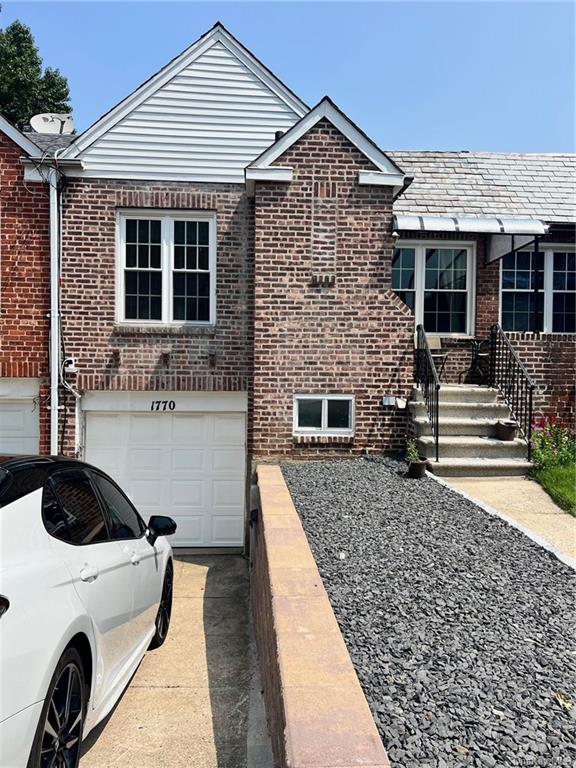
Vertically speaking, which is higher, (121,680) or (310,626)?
(310,626)

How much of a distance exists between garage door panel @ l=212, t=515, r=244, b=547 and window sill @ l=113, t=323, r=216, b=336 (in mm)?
3104

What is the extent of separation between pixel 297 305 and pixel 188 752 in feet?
19.3

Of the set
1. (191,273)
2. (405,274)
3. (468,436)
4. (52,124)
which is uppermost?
(52,124)

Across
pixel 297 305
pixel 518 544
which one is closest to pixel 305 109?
pixel 297 305

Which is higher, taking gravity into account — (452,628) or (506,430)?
(506,430)

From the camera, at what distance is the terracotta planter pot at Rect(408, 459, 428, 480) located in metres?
6.71

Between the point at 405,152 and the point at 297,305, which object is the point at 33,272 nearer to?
the point at 297,305

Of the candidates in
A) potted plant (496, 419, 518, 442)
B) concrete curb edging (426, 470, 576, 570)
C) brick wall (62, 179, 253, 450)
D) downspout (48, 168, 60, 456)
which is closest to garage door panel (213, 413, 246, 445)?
brick wall (62, 179, 253, 450)

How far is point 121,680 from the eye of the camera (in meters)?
3.17

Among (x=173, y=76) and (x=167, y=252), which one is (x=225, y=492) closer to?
(x=167, y=252)

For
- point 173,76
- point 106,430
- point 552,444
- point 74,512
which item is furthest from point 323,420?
point 173,76

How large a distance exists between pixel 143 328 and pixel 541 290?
707 cm

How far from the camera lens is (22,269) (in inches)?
336

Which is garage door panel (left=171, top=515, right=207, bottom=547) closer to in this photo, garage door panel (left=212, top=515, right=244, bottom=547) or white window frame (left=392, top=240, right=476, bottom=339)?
garage door panel (left=212, top=515, right=244, bottom=547)
